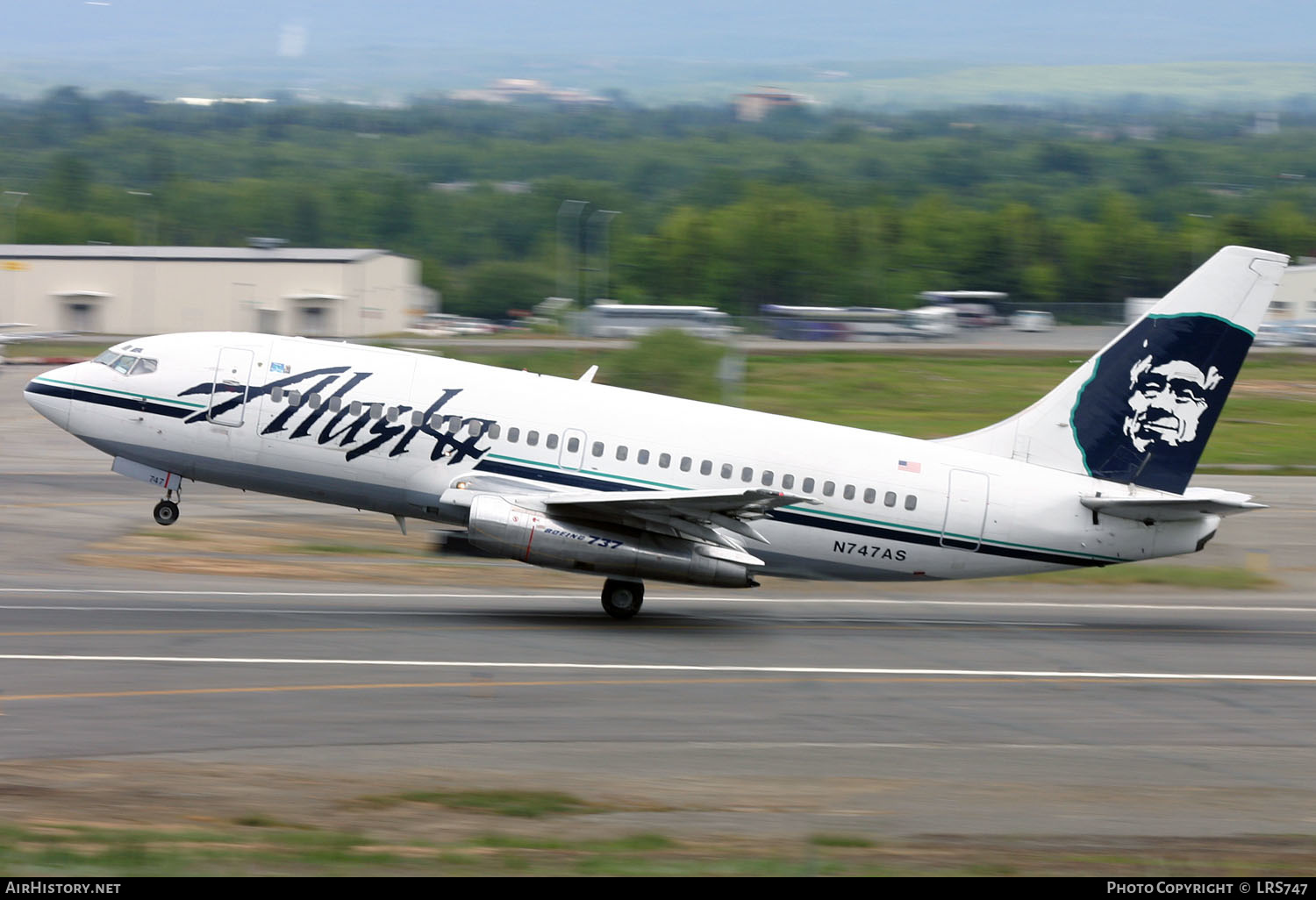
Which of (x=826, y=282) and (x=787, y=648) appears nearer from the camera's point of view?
(x=787, y=648)

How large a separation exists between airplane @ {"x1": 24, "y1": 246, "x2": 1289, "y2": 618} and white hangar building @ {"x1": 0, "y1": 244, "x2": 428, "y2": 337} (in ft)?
205

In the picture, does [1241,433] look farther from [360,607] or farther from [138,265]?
[138,265]

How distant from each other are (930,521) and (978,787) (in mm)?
9611

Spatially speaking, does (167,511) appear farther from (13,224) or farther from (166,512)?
(13,224)

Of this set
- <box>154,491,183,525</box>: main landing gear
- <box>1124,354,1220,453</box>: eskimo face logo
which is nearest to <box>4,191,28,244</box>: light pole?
<box>154,491,183,525</box>: main landing gear

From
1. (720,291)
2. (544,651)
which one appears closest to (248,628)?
(544,651)

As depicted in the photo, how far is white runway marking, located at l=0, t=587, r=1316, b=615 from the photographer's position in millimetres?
24016

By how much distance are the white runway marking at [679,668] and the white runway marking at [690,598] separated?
16.5 feet

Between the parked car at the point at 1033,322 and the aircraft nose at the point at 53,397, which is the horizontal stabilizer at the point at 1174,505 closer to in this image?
the aircraft nose at the point at 53,397

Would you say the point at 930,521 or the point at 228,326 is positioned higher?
the point at 930,521

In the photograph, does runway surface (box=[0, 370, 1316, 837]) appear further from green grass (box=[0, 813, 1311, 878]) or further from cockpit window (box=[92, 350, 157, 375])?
cockpit window (box=[92, 350, 157, 375])

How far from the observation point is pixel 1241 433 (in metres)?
55.2

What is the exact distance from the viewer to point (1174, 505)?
23.1 m

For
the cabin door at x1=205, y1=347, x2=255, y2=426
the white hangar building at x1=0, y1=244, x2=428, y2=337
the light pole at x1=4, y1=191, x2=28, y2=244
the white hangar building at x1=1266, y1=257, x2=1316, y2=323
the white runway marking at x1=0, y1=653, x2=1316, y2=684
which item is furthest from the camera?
the light pole at x1=4, y1=191, x2=28, y2=244
